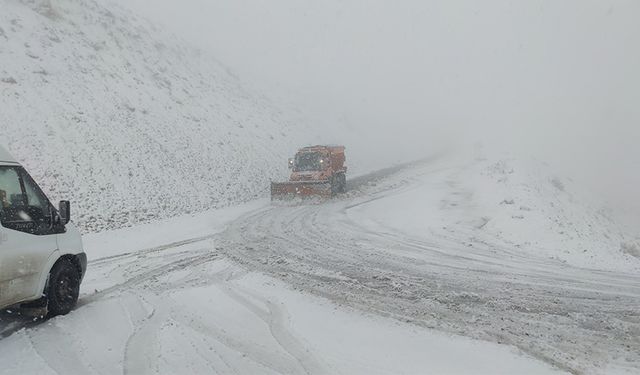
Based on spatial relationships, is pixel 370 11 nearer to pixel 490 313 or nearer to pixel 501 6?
pixel 501 6

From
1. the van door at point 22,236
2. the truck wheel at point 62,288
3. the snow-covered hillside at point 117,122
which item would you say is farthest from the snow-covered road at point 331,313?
the snow-covered hillside at point 117,122

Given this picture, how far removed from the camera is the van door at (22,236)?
545 cm

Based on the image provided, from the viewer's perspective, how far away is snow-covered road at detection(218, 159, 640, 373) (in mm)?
5684

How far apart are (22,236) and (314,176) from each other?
15700mm

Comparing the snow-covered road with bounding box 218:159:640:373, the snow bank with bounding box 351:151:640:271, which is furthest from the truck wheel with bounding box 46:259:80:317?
the snow bank with bounding box 351:151:640:271

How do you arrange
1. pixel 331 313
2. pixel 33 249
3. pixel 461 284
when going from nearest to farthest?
1. pixel 33 249
2. pixel 331 313
3. pixel 461 284

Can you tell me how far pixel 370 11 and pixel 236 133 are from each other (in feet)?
266

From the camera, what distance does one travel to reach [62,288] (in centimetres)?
647

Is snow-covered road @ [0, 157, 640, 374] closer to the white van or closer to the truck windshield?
the white van

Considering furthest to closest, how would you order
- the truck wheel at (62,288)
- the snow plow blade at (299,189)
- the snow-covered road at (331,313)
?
the snow plow blade at (299,189) → the truck wheel at (62,288) → the snow-covered road at (331,313)

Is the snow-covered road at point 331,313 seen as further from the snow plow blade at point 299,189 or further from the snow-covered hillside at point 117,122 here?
the snow plow blade at point 299,189

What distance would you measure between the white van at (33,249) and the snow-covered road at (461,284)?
11.9 feet

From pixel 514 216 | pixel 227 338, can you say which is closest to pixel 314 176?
pixel 514 216

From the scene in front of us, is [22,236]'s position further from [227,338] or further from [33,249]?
[227,338]
